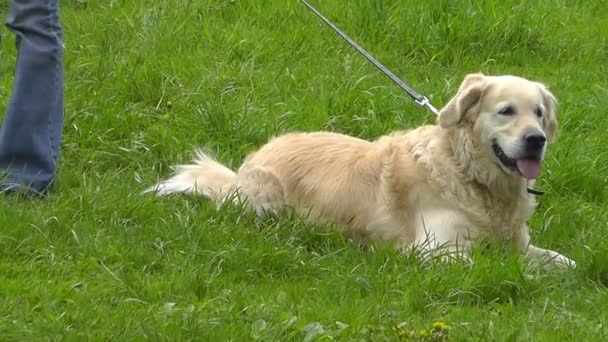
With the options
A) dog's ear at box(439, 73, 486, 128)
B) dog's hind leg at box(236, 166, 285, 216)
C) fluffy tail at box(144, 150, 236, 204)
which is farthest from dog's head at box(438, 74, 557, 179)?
fluffy tail at box(144, 150, 236, 204)

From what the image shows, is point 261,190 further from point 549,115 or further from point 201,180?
point 549,115

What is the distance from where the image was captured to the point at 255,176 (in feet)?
22.3

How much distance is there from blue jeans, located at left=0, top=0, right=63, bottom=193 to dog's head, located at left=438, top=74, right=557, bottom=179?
1.90 m

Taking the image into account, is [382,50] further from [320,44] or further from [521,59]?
[521,59]

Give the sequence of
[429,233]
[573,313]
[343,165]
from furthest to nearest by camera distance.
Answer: [343,165] < [429,233] < [573,313]

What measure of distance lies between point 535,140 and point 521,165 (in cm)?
16

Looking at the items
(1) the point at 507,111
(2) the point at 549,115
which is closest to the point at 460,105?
(1) the point at 507,111

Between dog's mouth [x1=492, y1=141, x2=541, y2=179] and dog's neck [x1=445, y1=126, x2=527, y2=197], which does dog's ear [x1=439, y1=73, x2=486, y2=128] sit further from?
dog's mouth [x1=492, y1=141, x2=541, y2=179]

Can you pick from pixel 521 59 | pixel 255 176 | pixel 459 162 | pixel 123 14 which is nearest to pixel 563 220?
pixel 459 162

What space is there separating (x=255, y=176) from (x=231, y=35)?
229 cm

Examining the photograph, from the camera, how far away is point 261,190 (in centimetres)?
668

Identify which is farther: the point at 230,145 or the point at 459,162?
the point at 230,145

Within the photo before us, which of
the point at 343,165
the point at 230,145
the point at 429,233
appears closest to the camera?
the point at 429,233

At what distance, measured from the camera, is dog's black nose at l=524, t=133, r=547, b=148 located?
19.6ft
